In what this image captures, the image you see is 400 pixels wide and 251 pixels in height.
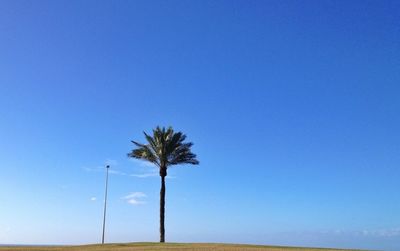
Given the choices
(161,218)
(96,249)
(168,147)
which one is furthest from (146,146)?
(96,249)

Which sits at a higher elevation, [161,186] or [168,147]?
[168,147]

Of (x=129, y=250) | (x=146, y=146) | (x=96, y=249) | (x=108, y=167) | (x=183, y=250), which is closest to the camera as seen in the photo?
(x=183, y=250)

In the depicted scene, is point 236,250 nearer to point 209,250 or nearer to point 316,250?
point 209,250

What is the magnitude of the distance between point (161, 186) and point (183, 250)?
67.2ft

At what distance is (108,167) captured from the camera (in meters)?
64.3

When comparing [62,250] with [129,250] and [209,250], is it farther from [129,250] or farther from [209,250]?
[209,250]

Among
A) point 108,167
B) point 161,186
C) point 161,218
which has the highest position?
point 108,167

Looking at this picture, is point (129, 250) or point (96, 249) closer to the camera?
point (129, 250)

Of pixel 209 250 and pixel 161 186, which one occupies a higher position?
pixel 161 186

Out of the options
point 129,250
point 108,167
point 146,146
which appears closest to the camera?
point 129,250

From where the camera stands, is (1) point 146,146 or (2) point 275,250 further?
(1) point 146,146

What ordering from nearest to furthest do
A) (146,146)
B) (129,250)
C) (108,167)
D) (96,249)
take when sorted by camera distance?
1. (129,250)
2. (96,249)
3. (146,146)
4. (108,167)

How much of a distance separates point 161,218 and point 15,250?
59.2ft

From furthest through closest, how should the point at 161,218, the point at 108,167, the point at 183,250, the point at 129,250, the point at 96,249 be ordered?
the point at 108,167, the point at 161,218, the point at 96,249, the point at 129,250, the point at 183,250
